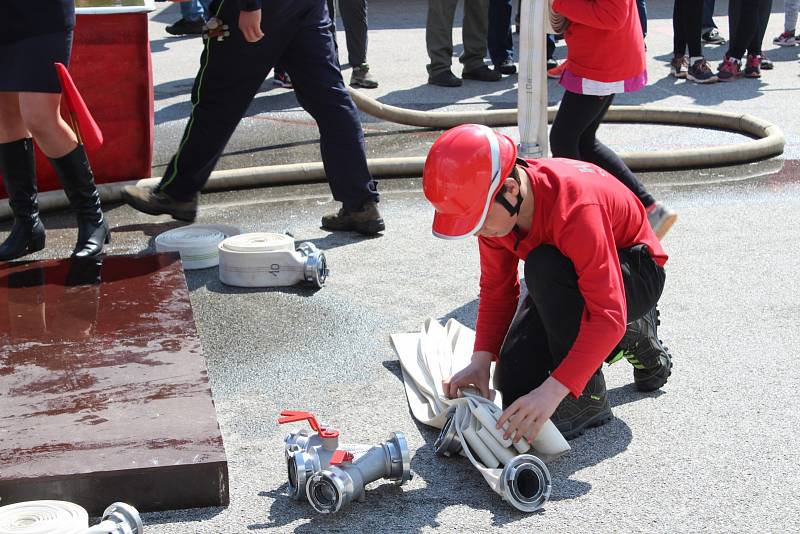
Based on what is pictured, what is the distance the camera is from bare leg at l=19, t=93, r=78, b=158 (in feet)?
15.4

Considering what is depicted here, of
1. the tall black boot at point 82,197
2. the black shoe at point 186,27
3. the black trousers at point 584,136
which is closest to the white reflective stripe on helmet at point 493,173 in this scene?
the black trousers at point 584,136

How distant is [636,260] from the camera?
334cm

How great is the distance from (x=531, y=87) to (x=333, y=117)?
967 mm

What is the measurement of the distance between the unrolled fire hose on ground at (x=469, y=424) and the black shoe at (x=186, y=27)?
9421 millimetres

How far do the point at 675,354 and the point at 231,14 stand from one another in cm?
258

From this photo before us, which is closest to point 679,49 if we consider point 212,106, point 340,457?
point 212,106

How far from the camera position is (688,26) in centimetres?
948

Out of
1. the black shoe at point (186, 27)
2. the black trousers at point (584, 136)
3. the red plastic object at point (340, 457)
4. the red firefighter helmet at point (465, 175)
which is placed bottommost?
the black shoe at point (186, 27)

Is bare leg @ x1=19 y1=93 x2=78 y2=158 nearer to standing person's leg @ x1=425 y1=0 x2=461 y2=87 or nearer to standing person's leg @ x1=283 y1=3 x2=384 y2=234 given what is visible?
standing person's leg @ x1=283 y1=3 x2=384 y2=234

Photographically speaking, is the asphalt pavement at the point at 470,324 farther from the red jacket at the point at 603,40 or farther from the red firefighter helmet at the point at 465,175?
the red jacket at the point at 603,40

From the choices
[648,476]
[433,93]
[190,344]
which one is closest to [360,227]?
[190,344]

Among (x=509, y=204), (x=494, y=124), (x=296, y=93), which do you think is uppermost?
(x=509, y=204)

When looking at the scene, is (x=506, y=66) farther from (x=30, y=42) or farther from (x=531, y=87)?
(x=30, y=42)

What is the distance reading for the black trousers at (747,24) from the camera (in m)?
9.22
